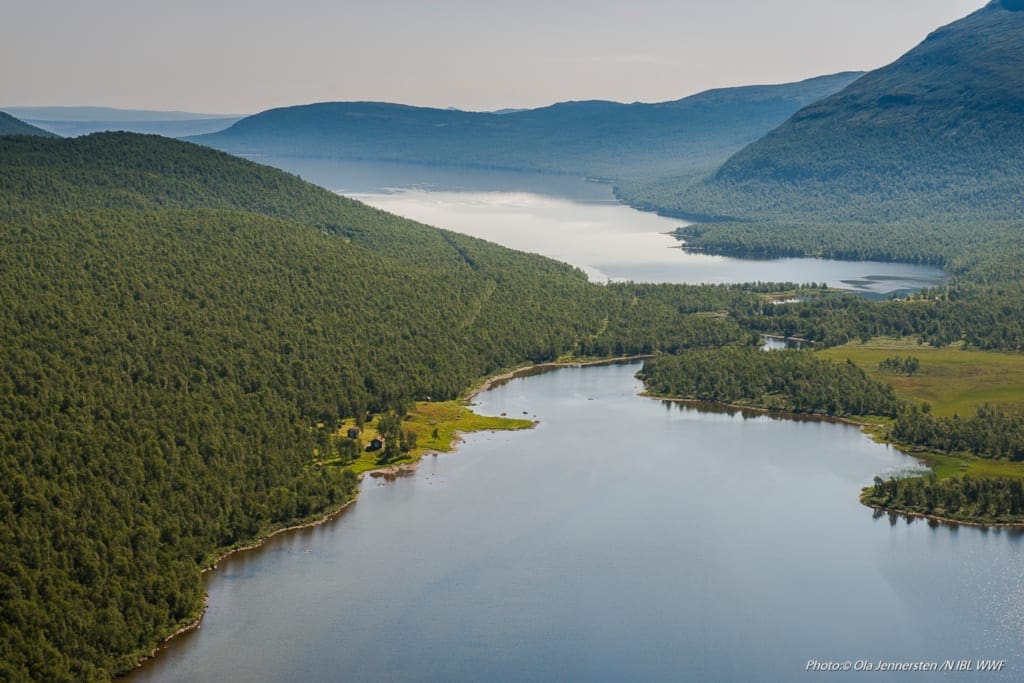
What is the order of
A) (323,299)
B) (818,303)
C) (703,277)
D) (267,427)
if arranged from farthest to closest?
(703,277), (818,303), (323,299), (267,427)

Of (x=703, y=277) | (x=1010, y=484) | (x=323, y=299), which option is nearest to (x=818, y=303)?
(x=703, y=277)

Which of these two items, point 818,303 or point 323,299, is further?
point 818,303

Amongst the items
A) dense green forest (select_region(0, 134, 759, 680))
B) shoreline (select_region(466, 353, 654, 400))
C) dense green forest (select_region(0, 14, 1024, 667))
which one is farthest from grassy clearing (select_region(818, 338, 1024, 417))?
shoreline (select_region(466, 353, 654, 400))

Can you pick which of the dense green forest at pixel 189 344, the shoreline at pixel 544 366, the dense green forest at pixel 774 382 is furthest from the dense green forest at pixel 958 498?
the shoreline at pixel 544 366

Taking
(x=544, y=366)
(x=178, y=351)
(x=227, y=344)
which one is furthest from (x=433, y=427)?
(x=544, y=366)

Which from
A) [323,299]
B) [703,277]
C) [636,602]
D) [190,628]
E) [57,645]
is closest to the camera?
[57,645]

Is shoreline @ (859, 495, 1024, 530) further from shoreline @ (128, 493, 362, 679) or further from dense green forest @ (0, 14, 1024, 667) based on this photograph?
shoreline @ (128, 493, 362, 679)

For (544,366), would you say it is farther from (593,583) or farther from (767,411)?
(593,583)

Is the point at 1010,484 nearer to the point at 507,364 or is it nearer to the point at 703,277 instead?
the point at 507,364

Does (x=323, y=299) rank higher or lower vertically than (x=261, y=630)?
higher
